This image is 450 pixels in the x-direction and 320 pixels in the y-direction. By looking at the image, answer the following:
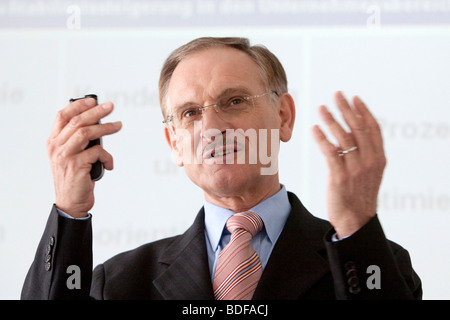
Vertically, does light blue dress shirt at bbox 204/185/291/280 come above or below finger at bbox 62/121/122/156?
below

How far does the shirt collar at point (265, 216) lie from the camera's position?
6.35 feet

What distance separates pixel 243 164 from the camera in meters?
1.92

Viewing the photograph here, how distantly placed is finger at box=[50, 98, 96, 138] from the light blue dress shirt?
52cm

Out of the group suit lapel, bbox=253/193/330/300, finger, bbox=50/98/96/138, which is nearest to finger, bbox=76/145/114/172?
finger, bbox=50/98/96/138

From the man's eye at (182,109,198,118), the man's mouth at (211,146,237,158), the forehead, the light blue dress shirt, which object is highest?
the forehead

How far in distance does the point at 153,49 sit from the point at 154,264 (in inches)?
47.6

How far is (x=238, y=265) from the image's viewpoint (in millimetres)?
1831

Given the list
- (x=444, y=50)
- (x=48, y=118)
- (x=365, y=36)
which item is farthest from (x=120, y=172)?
(x=444, y=50)

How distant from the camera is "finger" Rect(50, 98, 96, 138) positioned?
1.80 meters

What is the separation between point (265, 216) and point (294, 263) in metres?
0.19

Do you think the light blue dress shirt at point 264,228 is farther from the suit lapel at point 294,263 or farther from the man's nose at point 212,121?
the man's nose at point 212,121

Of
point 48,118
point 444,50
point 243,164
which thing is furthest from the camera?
point 48,118

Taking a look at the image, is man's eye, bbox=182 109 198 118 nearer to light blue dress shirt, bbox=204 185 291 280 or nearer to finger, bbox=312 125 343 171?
light blue dress shirt, bbox=204 185 291 280

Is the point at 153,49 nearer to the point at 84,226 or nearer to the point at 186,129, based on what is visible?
the point at 186,129
